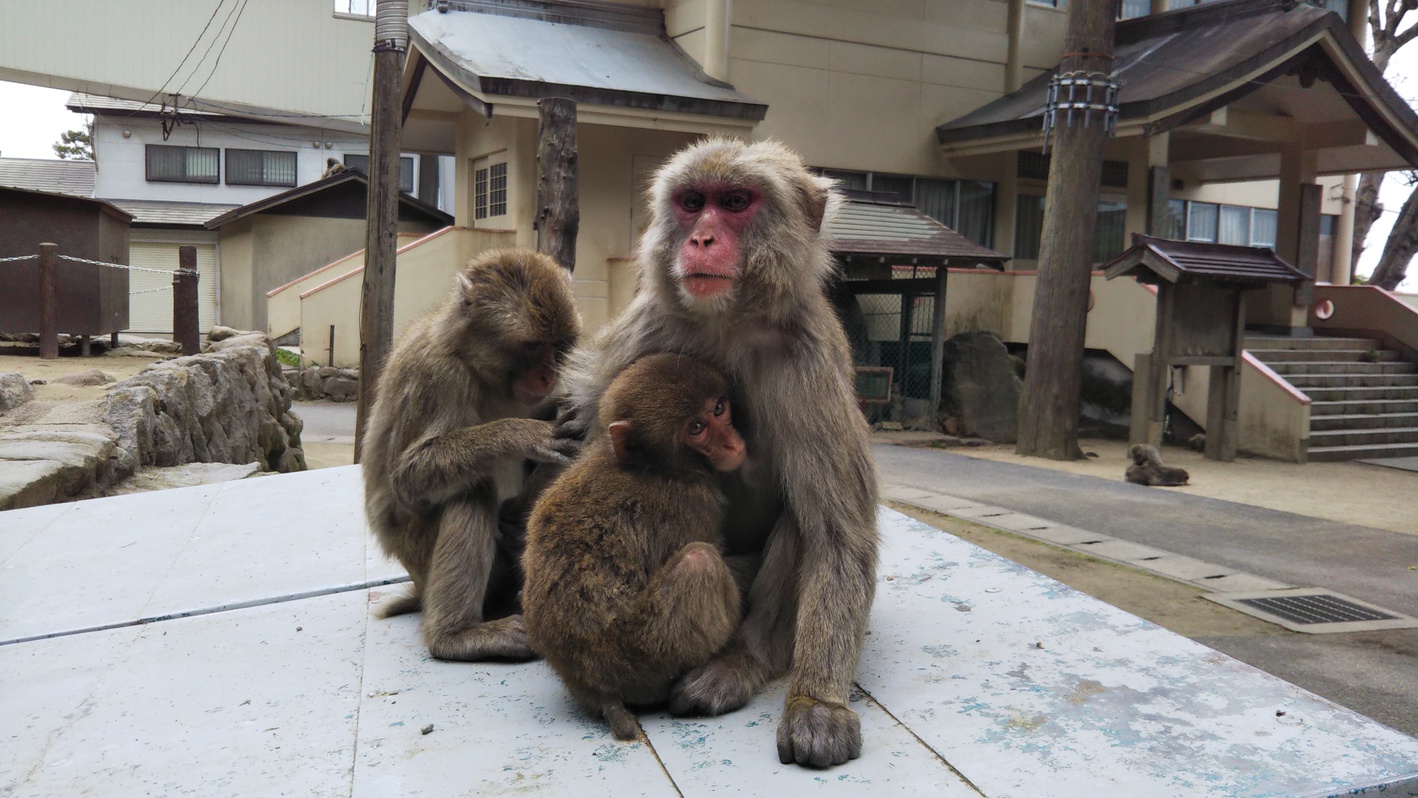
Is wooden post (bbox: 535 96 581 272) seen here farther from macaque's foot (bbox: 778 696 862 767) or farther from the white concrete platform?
macaque's foot (bbox: 778 696 862 767)

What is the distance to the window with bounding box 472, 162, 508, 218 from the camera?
51.5 feet

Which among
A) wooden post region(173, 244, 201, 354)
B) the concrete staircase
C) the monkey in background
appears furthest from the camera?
the concrete staircase

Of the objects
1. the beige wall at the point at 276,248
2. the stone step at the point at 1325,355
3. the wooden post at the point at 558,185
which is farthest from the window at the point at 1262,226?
the beige wall at the point at 276,248

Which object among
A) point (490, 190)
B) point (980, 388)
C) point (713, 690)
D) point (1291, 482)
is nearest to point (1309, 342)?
point (980, 388)

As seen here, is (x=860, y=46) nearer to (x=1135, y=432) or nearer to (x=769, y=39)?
(x=769, y=39)

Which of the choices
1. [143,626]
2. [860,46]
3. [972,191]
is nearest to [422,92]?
[860,46]

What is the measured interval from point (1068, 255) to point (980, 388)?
2.90 meters

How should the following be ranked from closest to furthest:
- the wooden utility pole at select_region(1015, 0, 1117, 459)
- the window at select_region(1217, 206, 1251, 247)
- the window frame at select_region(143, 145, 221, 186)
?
the wooden utility pole at select_region(1015, 0, 1117, 459) < the window at select_region(1217, 206, 1251, 247) < the window frame at select_region(143, 145, 221, 186)

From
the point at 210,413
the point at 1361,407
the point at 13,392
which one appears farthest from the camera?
the point at 1361,407

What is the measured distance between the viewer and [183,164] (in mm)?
24375

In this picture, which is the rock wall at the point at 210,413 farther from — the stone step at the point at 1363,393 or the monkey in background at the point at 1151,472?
the stone step at the point at 1363,393

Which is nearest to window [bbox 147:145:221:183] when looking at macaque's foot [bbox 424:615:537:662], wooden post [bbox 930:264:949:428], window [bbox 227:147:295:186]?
window [bbox 227:147:295:186]

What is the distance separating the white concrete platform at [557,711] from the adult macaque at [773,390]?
157 millimetres

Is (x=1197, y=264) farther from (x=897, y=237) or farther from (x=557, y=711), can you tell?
(x=557, y=711)
